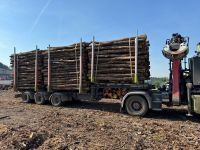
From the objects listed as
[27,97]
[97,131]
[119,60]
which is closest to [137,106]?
[119,60]

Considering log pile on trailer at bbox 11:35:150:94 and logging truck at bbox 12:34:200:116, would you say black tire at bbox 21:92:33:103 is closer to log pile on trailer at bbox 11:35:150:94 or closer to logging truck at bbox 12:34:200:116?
logging truck at bbox 12:34:200:116

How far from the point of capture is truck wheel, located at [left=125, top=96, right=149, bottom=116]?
14.1 m

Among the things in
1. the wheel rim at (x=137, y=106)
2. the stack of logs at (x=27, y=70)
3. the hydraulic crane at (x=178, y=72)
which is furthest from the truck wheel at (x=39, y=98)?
the hydraulic crane at (x=178, y=72)

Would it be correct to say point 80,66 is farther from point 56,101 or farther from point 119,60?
point 56,101

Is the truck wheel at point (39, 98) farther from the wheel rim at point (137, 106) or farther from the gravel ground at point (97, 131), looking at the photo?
the wheel rim at point (137, 106)

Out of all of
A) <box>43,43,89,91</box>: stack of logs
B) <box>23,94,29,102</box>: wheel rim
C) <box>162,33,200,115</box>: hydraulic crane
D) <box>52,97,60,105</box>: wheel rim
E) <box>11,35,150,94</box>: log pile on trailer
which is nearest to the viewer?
<box>162,33,200,115</box>: hydraulic crane

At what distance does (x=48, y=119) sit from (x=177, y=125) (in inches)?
212

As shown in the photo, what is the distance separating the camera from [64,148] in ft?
27.4

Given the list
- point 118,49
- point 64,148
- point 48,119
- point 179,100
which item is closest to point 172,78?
point 179,100

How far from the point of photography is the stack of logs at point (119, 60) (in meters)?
14.5

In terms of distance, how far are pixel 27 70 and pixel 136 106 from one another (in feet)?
27.5

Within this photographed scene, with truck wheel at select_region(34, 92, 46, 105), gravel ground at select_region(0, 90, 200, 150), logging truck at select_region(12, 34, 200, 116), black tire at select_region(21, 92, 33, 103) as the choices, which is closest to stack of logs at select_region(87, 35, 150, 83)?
logging truck at select_region(12, 34, 200, 116)

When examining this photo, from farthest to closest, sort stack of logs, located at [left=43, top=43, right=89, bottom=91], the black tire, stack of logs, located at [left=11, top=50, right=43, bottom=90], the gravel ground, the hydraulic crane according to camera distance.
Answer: the black tire, stack of logs, located at [left=11, top=50, right=43, bottom=90], stack of logs, located at [left=43, top=43, right=89, bottom=91], the hydraulic crane, the gravel ground

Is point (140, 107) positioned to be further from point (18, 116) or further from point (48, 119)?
point (18, 116)
